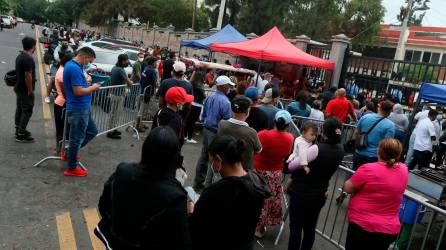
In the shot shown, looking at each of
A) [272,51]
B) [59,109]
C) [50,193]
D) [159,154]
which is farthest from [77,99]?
[272,51]

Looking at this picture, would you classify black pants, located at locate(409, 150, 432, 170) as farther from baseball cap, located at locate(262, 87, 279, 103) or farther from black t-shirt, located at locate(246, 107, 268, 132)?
black t-shirt, located at locate(246, 107, 268, 132)

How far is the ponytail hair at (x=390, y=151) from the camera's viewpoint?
3.52 meters

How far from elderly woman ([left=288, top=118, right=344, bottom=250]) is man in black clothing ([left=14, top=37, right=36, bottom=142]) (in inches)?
192

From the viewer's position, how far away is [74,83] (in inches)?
208

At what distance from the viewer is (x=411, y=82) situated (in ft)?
40.5

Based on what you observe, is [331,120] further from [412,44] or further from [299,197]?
[412,44]

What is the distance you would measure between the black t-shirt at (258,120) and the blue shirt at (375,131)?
1958mm

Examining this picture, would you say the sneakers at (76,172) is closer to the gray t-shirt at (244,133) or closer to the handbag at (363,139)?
the gray t-shirt at (244,133)

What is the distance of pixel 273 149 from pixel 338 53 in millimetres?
10963

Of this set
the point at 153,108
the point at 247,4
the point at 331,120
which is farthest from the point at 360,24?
the point at 331,120

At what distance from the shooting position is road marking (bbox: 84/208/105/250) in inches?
164

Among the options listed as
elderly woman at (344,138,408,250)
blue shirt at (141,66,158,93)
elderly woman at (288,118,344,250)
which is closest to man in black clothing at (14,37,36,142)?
blue shirt at (141,66,158,93)

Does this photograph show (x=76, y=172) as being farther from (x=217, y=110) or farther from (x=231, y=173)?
(x=231, y=173)

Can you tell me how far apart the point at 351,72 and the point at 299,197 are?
11575 millimetres
